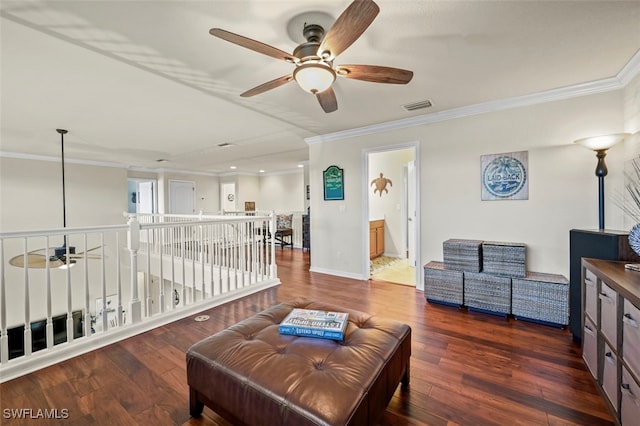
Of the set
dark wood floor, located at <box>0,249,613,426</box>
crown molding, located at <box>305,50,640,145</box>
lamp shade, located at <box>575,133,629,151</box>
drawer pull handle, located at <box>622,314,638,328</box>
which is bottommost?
dark wood floor, located at <box>0,249,613,426</box>

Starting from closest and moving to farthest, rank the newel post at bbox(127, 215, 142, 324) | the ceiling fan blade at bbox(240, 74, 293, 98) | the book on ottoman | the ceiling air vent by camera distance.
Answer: the book on ottoman
the ceiling fan blade at bbox(240, 74, 293, 98)
the newel post at bbox(127, 215, 142, 324)
the ceiling air vent

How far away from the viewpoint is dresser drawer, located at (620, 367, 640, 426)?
1.21 meters

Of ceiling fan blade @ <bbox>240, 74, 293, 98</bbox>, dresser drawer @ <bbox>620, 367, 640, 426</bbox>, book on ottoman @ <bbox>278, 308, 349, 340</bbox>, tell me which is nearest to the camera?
dresser drawer @ <bbox>620, 367, 640, 426</bbox>

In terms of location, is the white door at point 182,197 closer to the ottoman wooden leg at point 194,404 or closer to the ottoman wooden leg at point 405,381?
the ottoman wooden leg at point 194,404

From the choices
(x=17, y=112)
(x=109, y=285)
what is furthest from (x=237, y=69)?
(x=109, y=285)

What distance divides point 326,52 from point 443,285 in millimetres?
2709

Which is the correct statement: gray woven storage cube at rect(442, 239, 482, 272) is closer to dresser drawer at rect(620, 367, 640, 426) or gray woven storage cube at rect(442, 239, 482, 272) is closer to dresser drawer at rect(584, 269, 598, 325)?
dresser drawer at rect(584, 269, 598, 325)

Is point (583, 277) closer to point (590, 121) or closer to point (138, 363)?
point (590, 121)

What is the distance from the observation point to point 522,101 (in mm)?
3023

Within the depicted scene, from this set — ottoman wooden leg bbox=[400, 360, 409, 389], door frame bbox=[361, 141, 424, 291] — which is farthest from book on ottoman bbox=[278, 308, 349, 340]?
door frame bbox=[361, 141, 424, 291]

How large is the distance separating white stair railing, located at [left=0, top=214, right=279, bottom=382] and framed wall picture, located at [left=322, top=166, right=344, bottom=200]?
1184 millimetres

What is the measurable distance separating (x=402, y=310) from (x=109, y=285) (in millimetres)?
6949

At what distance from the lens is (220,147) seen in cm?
561

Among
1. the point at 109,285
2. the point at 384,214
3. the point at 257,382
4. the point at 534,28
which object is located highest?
the point at 534,28
